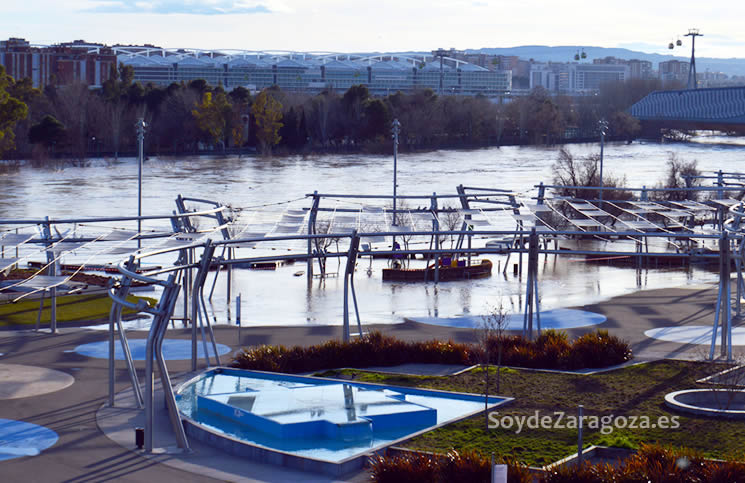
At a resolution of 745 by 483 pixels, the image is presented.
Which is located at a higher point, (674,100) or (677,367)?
(674,100)

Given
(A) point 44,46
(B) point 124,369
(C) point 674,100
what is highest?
(A) point 44,46

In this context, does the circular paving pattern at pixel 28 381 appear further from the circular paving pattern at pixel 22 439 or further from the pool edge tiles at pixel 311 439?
the pool edge tiles at pixel 311 439

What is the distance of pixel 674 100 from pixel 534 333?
38.3 metres

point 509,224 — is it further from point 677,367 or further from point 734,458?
point 734,458

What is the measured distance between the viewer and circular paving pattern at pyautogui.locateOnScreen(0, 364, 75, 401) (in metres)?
14.9

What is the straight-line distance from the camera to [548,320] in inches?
850

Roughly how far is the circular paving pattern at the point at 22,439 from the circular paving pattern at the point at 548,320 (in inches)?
386

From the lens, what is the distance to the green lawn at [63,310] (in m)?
21.0

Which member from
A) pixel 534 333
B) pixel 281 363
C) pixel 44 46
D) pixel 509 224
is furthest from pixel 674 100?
pixel 44 46

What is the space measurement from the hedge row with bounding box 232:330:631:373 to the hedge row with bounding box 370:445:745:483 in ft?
18.0

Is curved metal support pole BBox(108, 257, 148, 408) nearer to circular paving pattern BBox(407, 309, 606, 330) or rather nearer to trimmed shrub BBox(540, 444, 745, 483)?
trimmed shrub BBox(540, 444, 745, 483)

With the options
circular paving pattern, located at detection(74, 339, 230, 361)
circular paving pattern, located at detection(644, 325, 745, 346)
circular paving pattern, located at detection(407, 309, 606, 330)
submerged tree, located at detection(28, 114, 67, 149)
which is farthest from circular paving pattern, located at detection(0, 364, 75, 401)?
submerged tree, located at detection(28, 114, 67, 149)

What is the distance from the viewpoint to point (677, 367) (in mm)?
16078

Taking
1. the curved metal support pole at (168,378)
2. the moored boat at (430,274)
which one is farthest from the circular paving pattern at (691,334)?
the curved metal support pole at (168,378)
